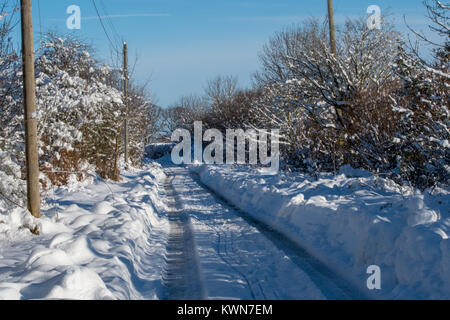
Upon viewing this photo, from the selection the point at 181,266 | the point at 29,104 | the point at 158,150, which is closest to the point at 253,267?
the point at 181,266

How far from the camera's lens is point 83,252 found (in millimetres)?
6398

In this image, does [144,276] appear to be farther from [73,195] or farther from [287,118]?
[287,118]

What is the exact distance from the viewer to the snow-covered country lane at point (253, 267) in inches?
201

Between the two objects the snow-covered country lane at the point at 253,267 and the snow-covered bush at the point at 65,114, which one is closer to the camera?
the snow-covered country lane at the point at 253,267

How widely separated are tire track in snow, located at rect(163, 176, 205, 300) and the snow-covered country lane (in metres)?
0.03

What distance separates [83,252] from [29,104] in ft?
10.3

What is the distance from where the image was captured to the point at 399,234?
5805 millimetres

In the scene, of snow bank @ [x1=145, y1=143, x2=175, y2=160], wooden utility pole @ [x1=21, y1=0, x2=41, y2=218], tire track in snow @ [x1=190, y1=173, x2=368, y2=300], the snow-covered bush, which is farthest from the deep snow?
snow bank @ [x1=145, y1=143, x2=175, y2=160]

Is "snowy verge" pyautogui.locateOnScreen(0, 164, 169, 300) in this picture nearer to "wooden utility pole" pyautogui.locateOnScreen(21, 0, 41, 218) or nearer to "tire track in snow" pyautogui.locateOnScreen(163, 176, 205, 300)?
"tire track in snow" pyautogui.locateOnScreen(163, 176, 205, 300)

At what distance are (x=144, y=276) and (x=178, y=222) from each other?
4374 mm

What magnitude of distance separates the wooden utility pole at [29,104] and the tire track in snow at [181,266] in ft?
9.19

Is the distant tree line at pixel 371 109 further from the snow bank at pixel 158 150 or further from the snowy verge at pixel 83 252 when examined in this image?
the snow bank at pixel 158 150

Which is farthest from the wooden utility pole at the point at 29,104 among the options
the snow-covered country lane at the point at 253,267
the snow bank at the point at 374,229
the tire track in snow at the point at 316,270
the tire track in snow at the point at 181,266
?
the snow bank at the point at 374,229

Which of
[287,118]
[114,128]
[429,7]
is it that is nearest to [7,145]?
[429,7]
